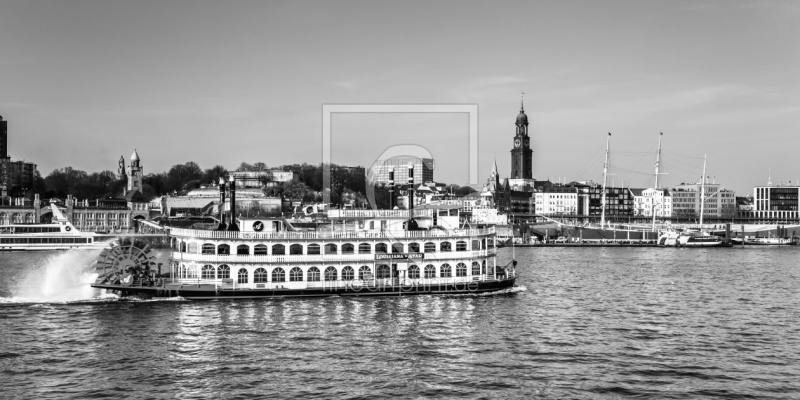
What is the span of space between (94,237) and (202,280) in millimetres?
77153

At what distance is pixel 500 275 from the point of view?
53.5 m

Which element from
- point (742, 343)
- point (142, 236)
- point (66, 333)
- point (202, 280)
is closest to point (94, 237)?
point (142, 236)

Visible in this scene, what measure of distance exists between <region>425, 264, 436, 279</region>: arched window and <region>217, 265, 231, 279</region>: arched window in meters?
12.6

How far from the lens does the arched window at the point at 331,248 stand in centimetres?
4869

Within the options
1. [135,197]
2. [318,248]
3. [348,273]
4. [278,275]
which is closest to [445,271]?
[348,273]

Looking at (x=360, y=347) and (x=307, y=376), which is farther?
(x=360, y=347)

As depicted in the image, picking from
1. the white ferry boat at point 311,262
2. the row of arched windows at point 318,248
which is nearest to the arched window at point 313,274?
the white ferry boat at point 311,262

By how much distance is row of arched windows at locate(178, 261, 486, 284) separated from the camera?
4738 cm

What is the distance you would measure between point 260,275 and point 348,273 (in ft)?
18.2

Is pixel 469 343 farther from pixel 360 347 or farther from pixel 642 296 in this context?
pixel 642 296

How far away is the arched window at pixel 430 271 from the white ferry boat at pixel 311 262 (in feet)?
0.22

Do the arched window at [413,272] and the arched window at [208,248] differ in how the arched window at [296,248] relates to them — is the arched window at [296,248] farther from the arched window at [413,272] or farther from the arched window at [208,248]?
the arched window at [413,272]

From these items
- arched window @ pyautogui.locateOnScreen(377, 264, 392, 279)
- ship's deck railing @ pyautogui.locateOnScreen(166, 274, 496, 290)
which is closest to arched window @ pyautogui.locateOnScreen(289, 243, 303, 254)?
ship's deck railing @ pyautogui.locateOnScreen(166, 274, 496, 290)

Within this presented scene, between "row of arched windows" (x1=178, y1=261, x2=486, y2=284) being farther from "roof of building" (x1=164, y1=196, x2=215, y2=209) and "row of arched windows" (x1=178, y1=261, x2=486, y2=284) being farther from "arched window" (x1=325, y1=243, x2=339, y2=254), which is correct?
"roof of building" (x1=164, y1=196, x2=215, y2=209)
